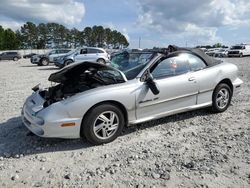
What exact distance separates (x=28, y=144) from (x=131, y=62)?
2.45m

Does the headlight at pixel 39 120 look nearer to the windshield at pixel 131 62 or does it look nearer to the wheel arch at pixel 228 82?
the windshield at pixel 131 62

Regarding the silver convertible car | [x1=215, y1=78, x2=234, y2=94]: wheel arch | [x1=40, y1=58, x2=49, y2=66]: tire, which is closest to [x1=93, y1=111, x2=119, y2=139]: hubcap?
the silver convertible car

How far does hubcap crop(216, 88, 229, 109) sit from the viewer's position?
609 centimetres

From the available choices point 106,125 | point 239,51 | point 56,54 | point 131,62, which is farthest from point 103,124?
point 239,51

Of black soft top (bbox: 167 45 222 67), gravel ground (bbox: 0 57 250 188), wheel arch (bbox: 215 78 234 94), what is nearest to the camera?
gravel ground (bbox: 0 57 250 188)

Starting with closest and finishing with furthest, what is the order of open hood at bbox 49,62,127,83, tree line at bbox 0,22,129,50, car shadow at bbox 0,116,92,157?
car shadow at bbox 0,116,92,157 < open hood at bbox 49,62,127,83 < tree line at bbox 0,22,129,50

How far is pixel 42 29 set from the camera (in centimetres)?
9044

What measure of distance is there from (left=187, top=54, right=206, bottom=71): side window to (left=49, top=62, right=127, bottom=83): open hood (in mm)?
1569

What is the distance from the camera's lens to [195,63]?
5805mm

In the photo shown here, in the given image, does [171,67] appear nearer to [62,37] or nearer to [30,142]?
[30,142]

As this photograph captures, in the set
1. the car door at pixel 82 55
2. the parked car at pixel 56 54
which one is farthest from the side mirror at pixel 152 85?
the parked car at pixel 56 54

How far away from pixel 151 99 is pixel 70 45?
93.8m

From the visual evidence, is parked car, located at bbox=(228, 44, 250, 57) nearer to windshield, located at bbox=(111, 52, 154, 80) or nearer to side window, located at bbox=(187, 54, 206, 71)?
side window, located at bbox=(187, 54, 206, 71)

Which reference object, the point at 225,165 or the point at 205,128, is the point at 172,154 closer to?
the point at 225,165
